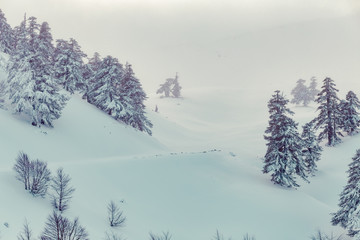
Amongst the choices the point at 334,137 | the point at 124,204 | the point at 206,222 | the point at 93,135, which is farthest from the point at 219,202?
the point at 334,137

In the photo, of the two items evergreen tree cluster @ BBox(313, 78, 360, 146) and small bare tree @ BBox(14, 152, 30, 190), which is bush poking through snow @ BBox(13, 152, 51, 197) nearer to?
small bare tree @ BBox(14, 152, 30, 190)

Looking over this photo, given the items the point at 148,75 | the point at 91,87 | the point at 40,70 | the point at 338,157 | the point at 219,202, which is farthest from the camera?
the point at 148,75

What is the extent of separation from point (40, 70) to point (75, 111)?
8891 millimetres

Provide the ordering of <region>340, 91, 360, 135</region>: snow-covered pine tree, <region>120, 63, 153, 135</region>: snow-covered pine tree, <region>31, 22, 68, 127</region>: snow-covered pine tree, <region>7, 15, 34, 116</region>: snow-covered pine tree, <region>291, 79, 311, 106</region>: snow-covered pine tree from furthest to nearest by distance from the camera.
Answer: <region>291, 79, 311, 106</region>: snow-covered pine tree → <region>120, 63, 153, 135</region>: snow-covered pine tree → <region>340, 91, 360, 135</region>: snow-covered pine tree → <region>31, 22, 68, 127</region>: snow-covered pine tree → <region>7, 15, 34, 116</region>: snow-covered pine tree

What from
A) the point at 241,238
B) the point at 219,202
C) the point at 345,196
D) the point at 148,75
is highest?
the point at 148,75

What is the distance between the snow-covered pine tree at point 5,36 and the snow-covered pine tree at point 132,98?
24820mm

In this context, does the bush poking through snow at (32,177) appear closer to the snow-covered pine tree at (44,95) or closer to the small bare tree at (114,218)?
the small bare tree at (114,218)

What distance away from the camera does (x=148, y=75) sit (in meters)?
188

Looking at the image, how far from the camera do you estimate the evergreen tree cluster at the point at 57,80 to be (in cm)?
3262

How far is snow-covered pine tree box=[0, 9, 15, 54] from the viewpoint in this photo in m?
57.2

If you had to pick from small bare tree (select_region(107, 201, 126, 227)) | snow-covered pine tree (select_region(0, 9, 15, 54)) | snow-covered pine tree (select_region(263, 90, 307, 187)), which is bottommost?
small bare tree (select_region(107, 201, 126, 227))

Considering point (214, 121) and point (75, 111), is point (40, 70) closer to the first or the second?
point (75, 111)

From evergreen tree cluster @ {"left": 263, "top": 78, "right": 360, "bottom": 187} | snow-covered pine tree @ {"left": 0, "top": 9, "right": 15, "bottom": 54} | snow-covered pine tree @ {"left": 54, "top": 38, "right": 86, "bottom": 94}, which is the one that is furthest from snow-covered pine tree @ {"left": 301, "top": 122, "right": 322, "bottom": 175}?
snow-covered pine tree @ {"left": 0, "top": 9, "right": 15, "bottom": 54}

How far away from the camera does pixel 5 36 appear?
58.1m
